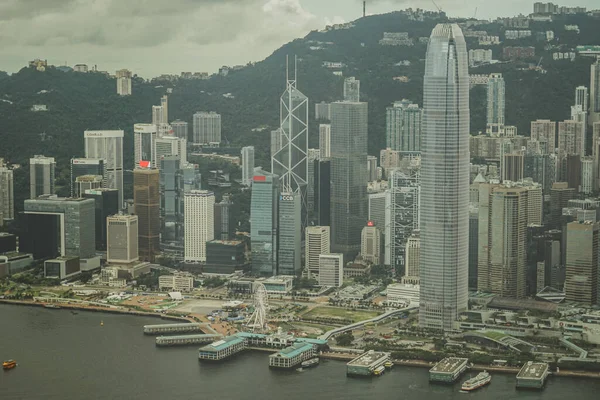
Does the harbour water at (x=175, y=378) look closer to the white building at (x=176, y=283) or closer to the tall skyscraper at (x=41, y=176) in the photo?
the white building at (x=176, y=283)

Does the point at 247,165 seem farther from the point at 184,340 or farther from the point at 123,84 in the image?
the point at 184,340

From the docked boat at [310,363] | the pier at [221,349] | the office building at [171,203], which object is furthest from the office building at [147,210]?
the docked boat at [310,363]

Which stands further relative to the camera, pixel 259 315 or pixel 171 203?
pixel 171 203

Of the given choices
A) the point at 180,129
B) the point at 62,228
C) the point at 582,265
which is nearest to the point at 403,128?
the point at 180,129

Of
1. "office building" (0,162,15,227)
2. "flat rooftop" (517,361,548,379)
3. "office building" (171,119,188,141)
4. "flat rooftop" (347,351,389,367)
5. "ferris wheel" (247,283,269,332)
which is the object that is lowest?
"flat rooftop" (517,361,548,379)

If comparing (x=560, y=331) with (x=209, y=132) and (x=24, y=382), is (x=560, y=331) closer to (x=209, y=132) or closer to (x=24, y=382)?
(x=24, y=382)

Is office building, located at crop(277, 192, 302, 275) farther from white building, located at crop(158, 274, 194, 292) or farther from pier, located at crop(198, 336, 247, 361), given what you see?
pier, located at crop(198, 336, 247, 361)

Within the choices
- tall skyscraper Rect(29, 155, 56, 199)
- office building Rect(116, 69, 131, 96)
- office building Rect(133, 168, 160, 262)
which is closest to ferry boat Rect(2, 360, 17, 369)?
office building Rect(133, 168, 160, 262)
